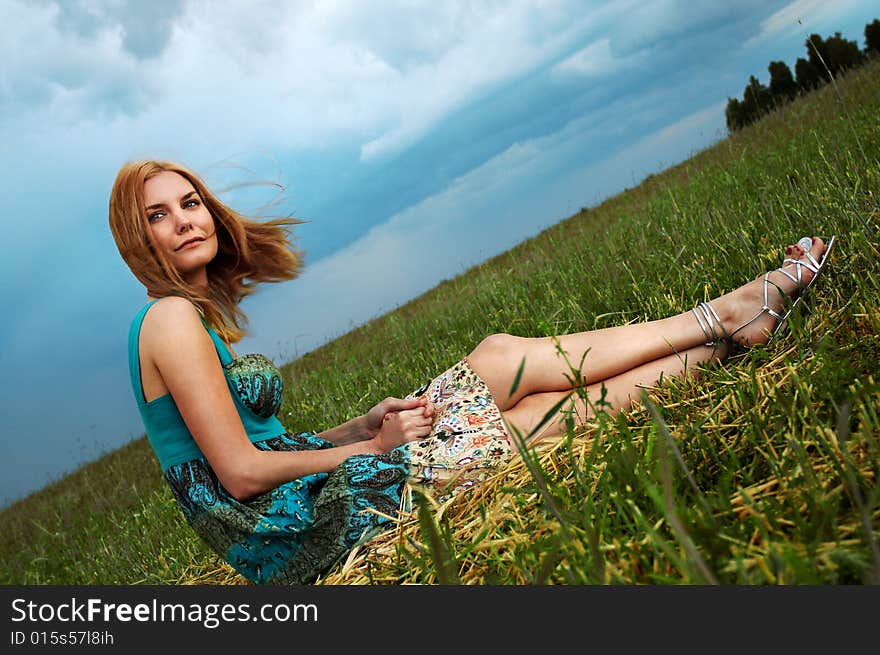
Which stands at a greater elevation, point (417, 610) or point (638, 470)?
point (417, 610)

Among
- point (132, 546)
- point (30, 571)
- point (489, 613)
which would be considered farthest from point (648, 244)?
point (30, 571)

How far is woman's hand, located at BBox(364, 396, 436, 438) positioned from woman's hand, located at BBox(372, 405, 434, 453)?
0.08 ft

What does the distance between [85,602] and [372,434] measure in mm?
1860

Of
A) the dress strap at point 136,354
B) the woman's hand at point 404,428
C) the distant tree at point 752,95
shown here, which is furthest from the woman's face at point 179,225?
the distant tree at point 752,95

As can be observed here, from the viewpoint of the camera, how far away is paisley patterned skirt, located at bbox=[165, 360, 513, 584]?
2.56 meters

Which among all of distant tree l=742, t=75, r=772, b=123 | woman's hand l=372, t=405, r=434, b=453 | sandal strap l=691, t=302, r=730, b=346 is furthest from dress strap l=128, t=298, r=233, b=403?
distant tree l=742, t=75, r=772, b=123

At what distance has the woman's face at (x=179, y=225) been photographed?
3.09 m

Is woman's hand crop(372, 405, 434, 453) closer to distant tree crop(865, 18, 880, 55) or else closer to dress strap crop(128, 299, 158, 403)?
dress strap crop(128, 299, 158, 403)

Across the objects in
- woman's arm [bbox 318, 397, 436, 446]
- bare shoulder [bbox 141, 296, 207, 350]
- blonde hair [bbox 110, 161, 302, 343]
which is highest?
blonde hair [bbox 110, 161, 302, 343]

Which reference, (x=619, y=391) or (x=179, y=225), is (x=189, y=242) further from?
(x=619, y=391)

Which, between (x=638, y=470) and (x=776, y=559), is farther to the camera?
(x=638, y=470)

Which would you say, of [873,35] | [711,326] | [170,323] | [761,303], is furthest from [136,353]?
[873,35]

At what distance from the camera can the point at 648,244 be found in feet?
18.6

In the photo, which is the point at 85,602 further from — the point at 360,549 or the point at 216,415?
the point at 360,549
